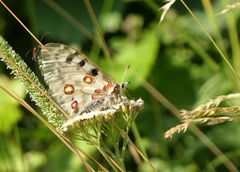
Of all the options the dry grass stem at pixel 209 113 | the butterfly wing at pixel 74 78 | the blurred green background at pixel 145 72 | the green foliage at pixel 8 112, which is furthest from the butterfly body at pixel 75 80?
the green foliage at pixel 8 112

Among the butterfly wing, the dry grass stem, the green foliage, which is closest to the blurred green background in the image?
the green foliage

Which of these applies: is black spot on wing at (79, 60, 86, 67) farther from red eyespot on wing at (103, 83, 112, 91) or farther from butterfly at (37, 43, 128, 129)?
red eyespot on wing at (103, 83, 112, 91)

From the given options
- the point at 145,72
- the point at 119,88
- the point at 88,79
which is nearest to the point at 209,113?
the point at 119,88

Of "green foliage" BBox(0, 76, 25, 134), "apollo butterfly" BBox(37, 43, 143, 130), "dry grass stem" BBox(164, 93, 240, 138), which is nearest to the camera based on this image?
"dry grass stem" BBox(164, 93, 240, 138)

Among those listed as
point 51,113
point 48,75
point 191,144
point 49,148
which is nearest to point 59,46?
point 48,75

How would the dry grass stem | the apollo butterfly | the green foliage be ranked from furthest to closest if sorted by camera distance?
1. the green foliage
2. the apollo butterfly
3. the dry grass stem

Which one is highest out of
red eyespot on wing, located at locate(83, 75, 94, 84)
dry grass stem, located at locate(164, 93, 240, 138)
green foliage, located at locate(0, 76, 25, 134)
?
red eyespot on wing, located at locate(83, 75, 94, 84)

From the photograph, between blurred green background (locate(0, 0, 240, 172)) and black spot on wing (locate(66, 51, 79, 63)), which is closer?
black spot on wing (locate(66, 51, 79, 63))

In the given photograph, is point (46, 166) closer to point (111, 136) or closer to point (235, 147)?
point (235, 147)
